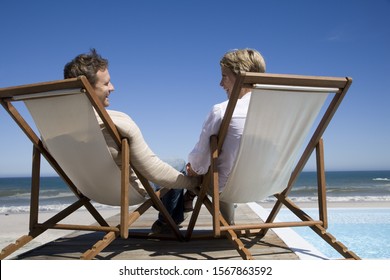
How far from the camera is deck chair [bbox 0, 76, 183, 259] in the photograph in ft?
5.89

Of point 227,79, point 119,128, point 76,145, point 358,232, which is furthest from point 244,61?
point 358,232

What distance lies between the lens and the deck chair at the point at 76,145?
180cm

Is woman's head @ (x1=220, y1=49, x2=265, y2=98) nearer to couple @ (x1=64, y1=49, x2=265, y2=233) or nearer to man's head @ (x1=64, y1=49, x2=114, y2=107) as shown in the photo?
couple @ (x1=64, y1=49, x2=265, y2=233)

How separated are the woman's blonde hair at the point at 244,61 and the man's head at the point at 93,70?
2.32 ft

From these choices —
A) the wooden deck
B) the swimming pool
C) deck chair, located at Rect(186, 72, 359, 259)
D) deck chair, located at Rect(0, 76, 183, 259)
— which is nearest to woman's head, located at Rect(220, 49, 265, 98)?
deck chair, located at Rect(186, 72, 359, 259)

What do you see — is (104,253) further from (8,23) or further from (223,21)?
(223,21)

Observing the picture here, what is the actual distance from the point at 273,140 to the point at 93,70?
42.3 inches

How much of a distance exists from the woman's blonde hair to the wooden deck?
108 cm

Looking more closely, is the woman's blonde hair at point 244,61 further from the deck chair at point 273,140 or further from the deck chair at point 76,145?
the deck chair at point 76,145

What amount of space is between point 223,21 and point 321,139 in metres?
4.50

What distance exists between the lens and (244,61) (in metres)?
2.11

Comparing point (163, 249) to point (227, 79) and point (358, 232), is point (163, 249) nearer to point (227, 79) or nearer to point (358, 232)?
point (227, 79)

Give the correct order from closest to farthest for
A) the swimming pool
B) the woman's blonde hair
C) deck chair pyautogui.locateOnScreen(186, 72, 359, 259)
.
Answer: deck chair pyautogui.locateOnScreen(186, 72, 359, 259) → the woman's blonde hair → the swimming pool
